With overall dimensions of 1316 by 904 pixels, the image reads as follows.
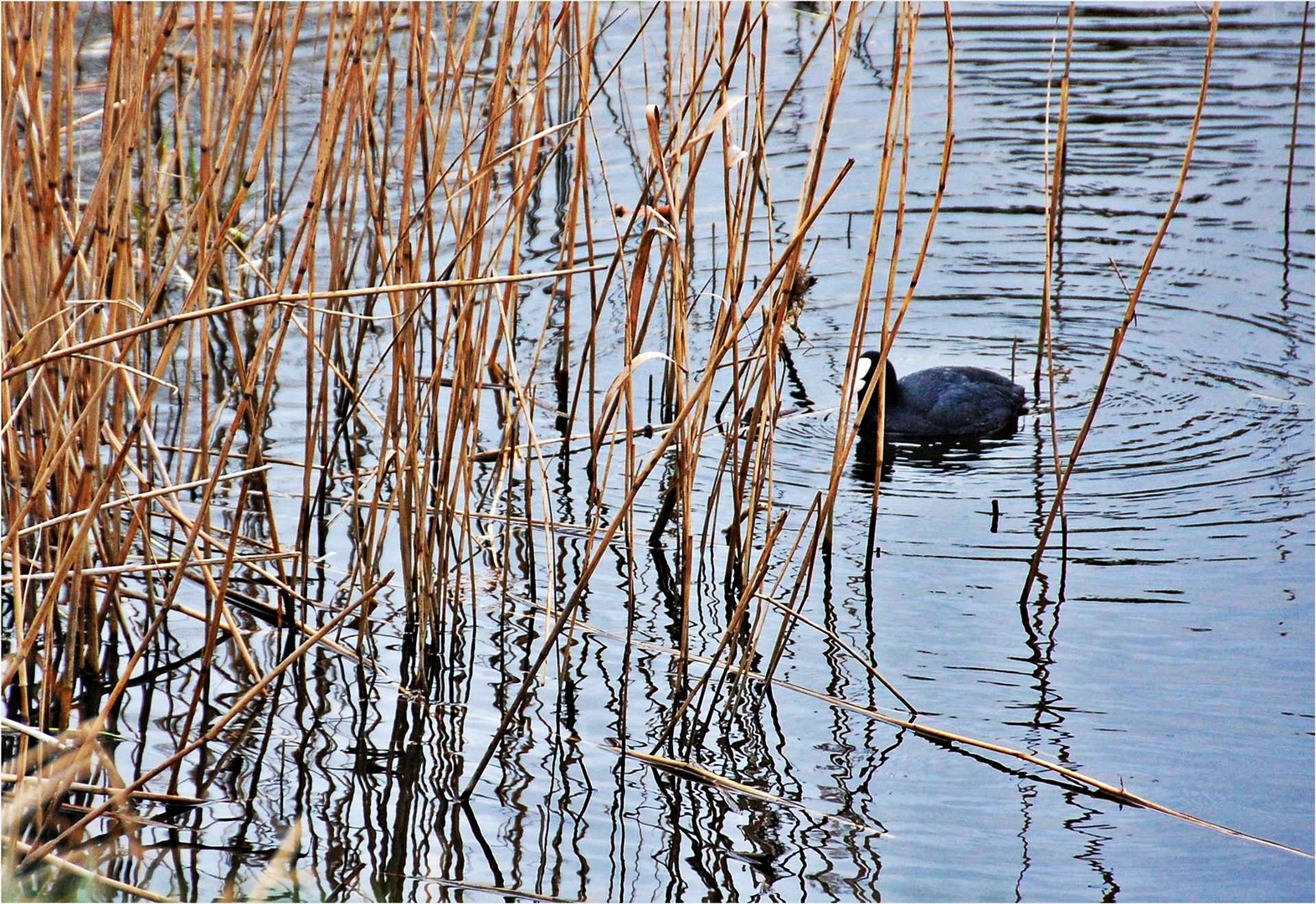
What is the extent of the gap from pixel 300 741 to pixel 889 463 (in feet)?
8.42

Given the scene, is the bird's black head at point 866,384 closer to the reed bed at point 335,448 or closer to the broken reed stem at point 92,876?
the reed bed at point 335,448

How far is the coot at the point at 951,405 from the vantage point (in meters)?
5.17

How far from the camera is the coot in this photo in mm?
5172

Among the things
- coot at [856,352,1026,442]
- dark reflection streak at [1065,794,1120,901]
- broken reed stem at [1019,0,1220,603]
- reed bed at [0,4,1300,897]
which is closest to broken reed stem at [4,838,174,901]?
reed bed at [0,4,1300,897]

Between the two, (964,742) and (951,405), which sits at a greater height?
(951,405)

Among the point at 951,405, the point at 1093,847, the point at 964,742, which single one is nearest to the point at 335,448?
the point at 964,742

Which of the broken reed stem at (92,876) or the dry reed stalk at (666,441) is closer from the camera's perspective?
the broken reed stem at (92,876)

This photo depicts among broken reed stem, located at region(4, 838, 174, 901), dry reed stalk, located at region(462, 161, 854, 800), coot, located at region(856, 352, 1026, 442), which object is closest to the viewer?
broken reed stem, located at region(4, 838, 174, 901)

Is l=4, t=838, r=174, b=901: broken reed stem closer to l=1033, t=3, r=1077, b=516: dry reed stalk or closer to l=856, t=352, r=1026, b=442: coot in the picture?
l=1033, t=3, r=1077, b=516: dry reed stalk

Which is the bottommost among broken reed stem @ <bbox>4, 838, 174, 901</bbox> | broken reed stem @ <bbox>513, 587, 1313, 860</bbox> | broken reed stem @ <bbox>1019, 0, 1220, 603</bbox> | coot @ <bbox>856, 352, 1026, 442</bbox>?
broken reed stem @ <bbox>513, 587, 1313, 860</bbox>

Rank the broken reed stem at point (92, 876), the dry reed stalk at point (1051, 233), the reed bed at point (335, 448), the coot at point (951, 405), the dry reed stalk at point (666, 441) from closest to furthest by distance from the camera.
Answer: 1. the broken reed stem at point (92, 876)
2. the dry reed stalk at point (666, 441)
3. the reed bed at point (335, 448)
4. the dry reed stalk at point (1051, 233)
5. the coot at point (951, 405)

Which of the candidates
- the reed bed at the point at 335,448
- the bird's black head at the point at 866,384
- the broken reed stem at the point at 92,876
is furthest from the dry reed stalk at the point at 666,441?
the bird's black head at the point at 866,384

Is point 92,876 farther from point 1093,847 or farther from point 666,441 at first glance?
point 1093,847

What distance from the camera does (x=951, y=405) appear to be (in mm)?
5176
